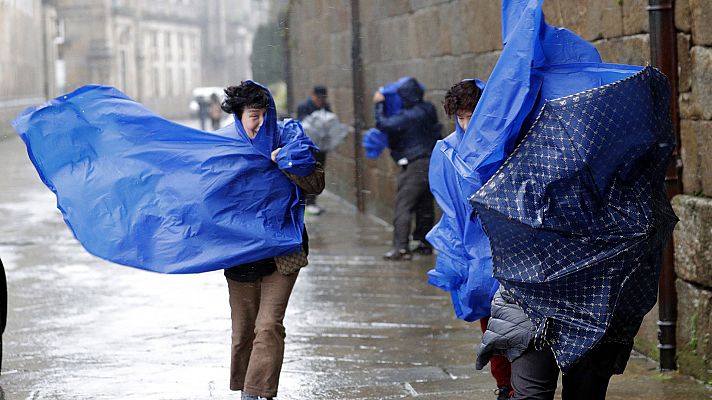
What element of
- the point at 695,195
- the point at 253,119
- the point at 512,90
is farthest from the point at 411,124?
the point at 512,90

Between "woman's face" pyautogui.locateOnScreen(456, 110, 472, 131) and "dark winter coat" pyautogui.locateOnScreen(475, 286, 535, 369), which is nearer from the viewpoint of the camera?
"dark winter coat" pyautogui.locateOnScreen(475, 286, 535, 369)

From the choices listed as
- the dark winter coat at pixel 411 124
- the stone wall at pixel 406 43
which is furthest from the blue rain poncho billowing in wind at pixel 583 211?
the dark winter coat at pixel 411 124

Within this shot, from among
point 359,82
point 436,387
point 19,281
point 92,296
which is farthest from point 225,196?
point 359,82

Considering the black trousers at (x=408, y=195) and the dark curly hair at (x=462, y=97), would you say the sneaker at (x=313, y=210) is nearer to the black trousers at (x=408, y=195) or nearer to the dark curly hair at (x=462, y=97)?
the black trousers at (x=408, y=195)

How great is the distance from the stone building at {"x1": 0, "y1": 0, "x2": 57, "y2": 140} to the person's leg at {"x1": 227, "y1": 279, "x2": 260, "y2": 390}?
72.0 feet

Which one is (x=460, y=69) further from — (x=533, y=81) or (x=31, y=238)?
(x=533, y=81)

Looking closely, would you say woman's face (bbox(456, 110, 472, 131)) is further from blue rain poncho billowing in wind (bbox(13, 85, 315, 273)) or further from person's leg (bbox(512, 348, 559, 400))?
person's leg (bbox(512, 348, 559, 400))

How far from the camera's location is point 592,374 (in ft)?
13.4

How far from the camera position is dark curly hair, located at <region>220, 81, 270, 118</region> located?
5.49 meters

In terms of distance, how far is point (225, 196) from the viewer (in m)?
5.59

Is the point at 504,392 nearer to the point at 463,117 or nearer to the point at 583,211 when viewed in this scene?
the point at 463,117

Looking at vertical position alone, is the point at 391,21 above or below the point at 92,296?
above

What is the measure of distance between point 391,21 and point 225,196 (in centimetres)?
816

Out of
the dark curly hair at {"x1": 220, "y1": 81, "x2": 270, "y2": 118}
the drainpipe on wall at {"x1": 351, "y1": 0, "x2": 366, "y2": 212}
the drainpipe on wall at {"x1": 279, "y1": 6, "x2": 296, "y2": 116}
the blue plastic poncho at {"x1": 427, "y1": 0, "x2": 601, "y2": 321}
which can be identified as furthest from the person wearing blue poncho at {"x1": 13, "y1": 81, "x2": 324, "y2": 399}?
the drainpipe on wall at {"x1": 279, "y1": 6, "x2": 296, "y2": 116}
